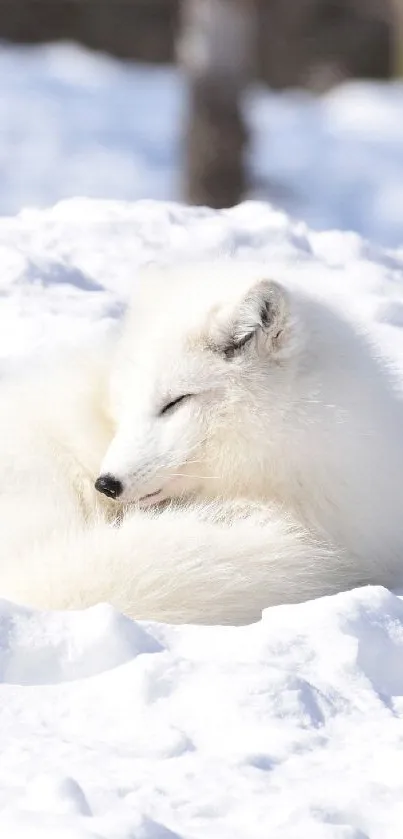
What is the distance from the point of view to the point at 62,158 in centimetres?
1212

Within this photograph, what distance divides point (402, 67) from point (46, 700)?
13.0 metres

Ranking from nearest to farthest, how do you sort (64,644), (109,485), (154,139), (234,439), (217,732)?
(217,732), (64,644), (109,485), (234,439), (154,139)

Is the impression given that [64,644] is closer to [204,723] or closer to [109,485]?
[204,723]

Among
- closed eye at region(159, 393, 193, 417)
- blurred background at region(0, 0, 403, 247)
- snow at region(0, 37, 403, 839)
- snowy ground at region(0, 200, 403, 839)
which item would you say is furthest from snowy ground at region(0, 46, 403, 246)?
snowy ground at region(0, 200, 403, 839)

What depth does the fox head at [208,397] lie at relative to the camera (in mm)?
2994

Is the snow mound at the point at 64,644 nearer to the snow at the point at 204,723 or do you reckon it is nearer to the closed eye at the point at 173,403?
the snow at the point at 204,723

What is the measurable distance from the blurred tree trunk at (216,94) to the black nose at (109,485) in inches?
234

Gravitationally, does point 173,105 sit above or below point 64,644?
above

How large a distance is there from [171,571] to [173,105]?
1144cm

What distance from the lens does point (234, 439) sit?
9.89 feet

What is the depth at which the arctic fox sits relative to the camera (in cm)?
289

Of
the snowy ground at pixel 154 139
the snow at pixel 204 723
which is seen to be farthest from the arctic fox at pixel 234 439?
the snowy ground at pixel 154 139

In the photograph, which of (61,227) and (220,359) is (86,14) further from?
(220,359)

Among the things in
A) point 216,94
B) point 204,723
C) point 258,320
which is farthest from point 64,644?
point 216,94
